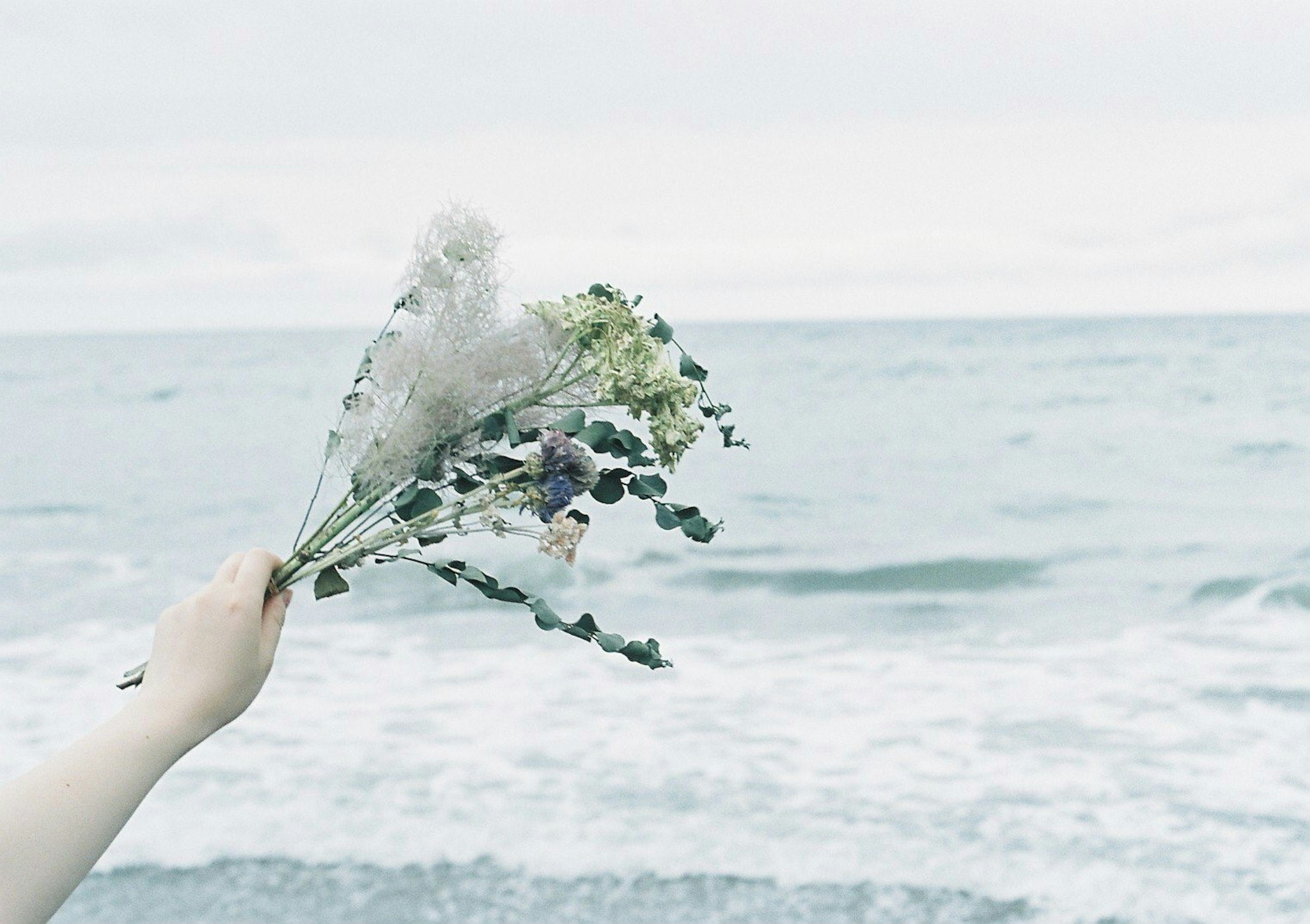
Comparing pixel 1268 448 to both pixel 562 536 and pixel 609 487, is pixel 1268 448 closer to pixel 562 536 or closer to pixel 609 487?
pixel 609 487

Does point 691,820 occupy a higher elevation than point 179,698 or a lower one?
lower

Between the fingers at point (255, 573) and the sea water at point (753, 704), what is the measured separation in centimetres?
26

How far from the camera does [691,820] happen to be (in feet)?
18.5

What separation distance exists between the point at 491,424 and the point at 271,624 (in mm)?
337

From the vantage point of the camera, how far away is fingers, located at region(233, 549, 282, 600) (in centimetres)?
123

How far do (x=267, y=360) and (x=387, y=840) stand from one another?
45.5 meters

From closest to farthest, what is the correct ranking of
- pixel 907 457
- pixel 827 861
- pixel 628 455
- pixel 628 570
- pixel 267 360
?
1. pixel 628 455
2. pixel 827 861
3. pixel 628 570
4. pixel 907 457
5. pixel 267 360

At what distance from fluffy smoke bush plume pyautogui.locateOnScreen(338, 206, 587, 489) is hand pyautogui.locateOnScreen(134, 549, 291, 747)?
8.7 inches

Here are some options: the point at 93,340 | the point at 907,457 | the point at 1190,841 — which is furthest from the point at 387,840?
the point at 93,340

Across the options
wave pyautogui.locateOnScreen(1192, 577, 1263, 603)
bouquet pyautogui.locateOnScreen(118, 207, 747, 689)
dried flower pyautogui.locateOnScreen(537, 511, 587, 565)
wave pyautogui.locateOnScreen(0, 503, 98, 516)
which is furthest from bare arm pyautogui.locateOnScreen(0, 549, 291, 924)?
wave pyautogui.locateOnScreen(0, 503, 98, 516)

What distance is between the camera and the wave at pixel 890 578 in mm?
11812

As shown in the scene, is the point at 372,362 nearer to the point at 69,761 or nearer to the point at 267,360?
the point at 69,761

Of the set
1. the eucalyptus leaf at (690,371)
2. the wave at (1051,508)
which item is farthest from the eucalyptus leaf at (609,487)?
the wave at (1051,508)

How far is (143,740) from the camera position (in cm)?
113
